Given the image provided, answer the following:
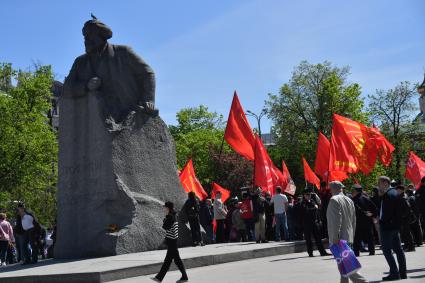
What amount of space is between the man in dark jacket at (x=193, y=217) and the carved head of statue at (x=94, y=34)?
4258 mm

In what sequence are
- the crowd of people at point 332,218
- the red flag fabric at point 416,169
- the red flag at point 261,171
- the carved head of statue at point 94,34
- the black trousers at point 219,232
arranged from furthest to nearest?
1. the red flag fabric at point 416,169
2. the red flag at point 261,171
3. the black trousers at point 219,232
4. the carved head of statue at point 94,34
5. the crowd of people at point 332,218

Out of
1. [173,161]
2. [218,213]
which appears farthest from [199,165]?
[173,161]

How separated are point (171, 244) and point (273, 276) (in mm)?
1848

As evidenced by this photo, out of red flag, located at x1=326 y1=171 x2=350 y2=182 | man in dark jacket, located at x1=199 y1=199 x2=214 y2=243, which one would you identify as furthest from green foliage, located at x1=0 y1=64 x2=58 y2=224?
red flag, located at x1=326 y1=171 x2=350 y2=182

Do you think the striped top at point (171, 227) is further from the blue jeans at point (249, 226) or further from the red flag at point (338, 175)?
the red flag at point (338, 175)

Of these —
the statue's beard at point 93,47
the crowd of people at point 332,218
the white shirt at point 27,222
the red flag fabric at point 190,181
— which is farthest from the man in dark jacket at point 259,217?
the statue's beard at point 93,47

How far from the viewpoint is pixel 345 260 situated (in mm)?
8398

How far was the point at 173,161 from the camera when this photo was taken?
1612cm

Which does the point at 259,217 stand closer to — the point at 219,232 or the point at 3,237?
the point at 219,232

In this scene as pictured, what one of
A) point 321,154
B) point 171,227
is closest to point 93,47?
point 171,227

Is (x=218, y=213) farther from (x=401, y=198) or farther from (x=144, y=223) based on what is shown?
(x=401, y=198)

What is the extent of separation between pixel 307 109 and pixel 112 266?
44.5 meters

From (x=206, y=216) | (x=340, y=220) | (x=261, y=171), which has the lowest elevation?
(x=340, y=220)

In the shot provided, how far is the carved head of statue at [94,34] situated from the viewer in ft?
49.5
